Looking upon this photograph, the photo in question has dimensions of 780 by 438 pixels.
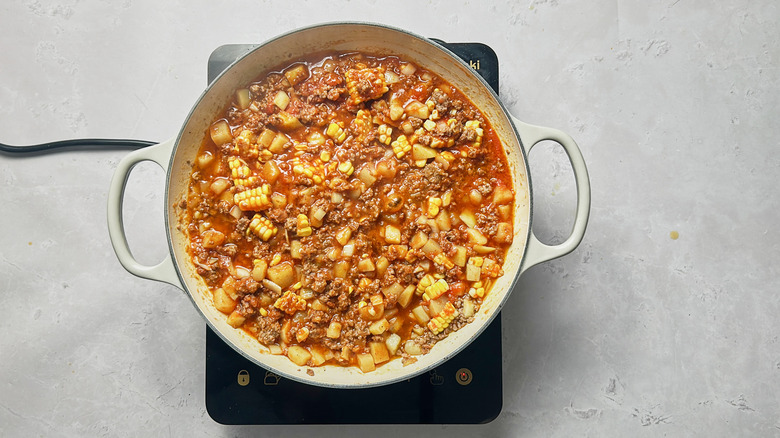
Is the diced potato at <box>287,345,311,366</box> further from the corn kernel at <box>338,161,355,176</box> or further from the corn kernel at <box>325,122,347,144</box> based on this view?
the corn kernel at <box>325,122,347,144</box>

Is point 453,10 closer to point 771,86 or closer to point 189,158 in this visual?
point 189,158

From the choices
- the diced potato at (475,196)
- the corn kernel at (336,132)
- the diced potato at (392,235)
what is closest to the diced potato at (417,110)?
the corn kernel at (336,132)

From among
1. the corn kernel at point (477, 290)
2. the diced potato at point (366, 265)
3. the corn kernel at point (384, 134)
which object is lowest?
the corn kernel at point (477, 290)

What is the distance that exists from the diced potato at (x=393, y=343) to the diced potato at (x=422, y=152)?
2.72 feet

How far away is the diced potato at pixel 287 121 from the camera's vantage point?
2648mm

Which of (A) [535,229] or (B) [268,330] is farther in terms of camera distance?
(A) [535,229]

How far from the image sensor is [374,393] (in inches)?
112

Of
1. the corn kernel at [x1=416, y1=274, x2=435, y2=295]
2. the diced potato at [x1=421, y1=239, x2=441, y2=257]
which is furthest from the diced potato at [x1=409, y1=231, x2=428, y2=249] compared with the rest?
the corn kernel at [x1=416, y1=274, x2=435, y2=295]

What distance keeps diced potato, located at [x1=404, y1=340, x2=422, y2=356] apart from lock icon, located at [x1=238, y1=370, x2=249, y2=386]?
0.79m

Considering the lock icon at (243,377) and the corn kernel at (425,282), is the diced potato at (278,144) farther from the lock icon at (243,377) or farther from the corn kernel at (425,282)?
the lock icon at (243,377)

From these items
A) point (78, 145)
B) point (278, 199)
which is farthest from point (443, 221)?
point (78, 145)

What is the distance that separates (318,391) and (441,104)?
1.50 m

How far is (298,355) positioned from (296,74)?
1303mm

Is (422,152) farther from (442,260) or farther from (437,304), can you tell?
(437,304)
